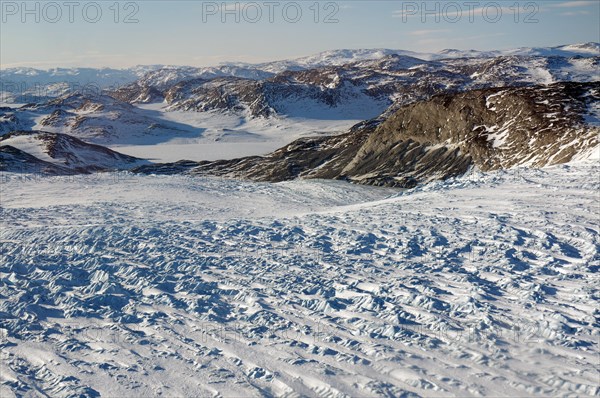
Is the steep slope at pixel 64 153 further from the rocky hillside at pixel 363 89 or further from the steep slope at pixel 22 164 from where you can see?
the rocky hillside at pixel 363 89

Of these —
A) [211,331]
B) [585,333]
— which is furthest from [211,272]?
[585,333]

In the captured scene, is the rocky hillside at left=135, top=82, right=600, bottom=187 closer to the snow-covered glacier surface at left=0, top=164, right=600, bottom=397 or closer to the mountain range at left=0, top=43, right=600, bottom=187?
the mountain range at left=0, top=43, right=600, bottom=187

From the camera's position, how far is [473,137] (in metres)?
39.8

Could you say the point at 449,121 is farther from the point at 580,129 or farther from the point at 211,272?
the point at 211,272

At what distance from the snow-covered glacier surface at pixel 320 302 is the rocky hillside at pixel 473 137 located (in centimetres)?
1655

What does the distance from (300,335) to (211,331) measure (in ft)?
5.26

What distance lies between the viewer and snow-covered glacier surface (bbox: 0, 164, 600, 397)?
8000 mm

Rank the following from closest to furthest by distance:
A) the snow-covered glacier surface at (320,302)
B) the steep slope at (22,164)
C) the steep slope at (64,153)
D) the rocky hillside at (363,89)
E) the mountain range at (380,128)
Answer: the snow-covered glacier surface at (320,302) < the mountain range at (380,128) < the steep slope at (22,164) < the steep slope at (64,153) < the rocky hillside at (363,89)

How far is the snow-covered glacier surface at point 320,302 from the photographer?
8000mm

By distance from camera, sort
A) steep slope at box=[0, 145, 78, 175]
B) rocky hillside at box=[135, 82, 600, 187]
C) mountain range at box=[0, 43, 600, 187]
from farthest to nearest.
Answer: steep slope at box=[0, 145, 78, 175] → mountain range at box=[0, 43, 600, 187] → rocky hillside at box=[135, 82, 600, 187]

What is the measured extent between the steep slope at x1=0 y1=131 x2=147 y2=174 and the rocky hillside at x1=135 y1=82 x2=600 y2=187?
1409 inches

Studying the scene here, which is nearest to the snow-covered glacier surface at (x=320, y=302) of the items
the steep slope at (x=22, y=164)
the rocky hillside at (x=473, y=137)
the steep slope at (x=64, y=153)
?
the rocky hillside at (x=473, y=137)

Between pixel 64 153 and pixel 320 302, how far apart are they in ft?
260

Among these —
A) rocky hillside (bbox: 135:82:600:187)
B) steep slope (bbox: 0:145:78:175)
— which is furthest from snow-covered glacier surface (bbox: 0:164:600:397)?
steep slope (bbox: 0:145:78:175)
